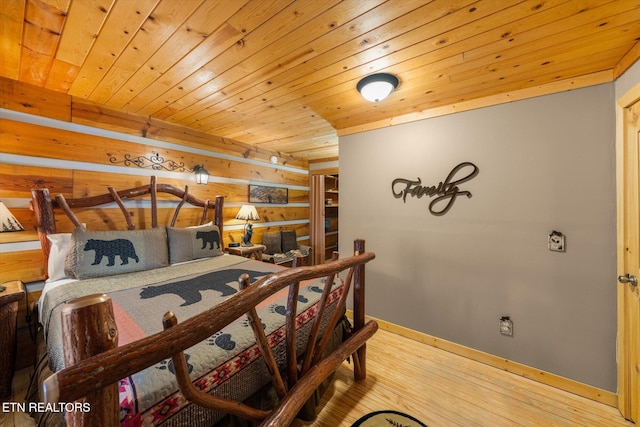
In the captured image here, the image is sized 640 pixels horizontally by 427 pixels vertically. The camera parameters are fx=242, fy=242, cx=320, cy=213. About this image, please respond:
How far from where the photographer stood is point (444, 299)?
2.30 meters

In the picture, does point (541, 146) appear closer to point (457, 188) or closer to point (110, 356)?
point (457, 188)

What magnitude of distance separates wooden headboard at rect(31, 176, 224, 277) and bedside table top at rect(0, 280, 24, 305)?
0.77 ft

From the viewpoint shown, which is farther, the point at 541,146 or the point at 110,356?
the point at 541,146

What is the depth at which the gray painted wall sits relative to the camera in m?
1.71

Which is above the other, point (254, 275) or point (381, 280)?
point (254, 275)

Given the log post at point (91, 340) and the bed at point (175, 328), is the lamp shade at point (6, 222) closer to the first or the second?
the bed at point (175, 328)

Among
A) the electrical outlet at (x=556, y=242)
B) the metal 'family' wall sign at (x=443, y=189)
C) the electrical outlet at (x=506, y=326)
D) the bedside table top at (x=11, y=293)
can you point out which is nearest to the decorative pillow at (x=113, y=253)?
the bedside table top at (x=11, y=293)

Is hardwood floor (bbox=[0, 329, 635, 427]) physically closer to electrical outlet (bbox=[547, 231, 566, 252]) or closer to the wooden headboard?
electrical outlet (bbox=[547, 231, 566, 252])

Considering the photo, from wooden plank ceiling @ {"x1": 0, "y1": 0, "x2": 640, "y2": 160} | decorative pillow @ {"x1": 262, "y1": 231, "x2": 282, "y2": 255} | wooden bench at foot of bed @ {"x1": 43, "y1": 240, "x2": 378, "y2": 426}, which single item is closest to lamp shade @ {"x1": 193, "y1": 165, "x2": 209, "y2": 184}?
wooden plank ceiling @ {"x1": 0, "y1": 0, "x2": 640, "y2": 160}

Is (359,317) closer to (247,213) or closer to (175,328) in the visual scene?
(175,328)

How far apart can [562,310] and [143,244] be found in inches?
137

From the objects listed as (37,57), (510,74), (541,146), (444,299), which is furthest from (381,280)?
(37,57)

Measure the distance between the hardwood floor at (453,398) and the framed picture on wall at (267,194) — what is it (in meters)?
2.74

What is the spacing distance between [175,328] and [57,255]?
2.03 metres
